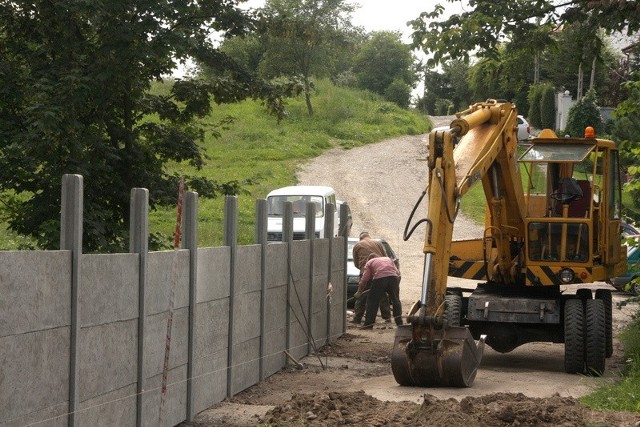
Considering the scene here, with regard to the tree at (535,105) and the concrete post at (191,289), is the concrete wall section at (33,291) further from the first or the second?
the tree at (535,105)

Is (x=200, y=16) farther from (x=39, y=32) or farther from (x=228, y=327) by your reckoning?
(x=228, y=327)

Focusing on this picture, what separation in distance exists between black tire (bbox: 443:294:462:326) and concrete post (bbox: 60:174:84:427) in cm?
852

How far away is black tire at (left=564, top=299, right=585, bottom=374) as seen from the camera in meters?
15.5

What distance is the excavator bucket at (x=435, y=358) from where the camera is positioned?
1327 cm

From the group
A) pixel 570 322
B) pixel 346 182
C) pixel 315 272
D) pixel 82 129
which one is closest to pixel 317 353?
pixel 315 272

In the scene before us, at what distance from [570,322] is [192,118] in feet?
30.0

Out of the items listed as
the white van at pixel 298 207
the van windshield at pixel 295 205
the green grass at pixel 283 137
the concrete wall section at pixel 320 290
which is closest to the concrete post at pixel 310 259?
the concrete wall section at pixel 320 290

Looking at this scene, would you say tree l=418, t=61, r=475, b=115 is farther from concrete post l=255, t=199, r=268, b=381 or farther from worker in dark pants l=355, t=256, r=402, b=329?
concrete post l=255, t=199, r=268, b=381

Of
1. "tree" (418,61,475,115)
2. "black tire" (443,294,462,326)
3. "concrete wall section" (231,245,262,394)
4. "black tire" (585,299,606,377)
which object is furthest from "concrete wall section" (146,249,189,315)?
"tree" (418,61,475,115)

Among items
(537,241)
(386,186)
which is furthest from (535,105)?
(537,241)

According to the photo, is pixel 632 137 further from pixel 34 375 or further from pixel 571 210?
pixel 34 375

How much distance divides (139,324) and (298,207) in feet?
74.9

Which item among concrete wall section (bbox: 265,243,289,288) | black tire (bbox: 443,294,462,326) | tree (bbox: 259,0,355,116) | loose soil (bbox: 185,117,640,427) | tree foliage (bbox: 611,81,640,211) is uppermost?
tree (bbox: 259,0,355,116)

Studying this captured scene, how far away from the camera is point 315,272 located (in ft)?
58.0
